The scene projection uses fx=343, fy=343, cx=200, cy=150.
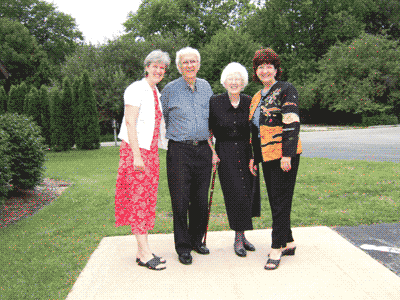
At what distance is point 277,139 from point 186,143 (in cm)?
82

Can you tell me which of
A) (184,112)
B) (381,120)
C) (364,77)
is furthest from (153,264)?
(364,77)

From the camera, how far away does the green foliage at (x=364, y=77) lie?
2612cm

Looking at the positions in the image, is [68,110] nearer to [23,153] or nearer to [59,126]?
[59,126]

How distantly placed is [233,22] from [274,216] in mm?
36997

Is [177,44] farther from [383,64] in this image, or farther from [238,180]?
[238,180]

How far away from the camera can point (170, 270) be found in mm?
3061

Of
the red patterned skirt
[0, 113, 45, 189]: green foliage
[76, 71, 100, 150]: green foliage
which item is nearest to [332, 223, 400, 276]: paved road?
the red patterned skirt

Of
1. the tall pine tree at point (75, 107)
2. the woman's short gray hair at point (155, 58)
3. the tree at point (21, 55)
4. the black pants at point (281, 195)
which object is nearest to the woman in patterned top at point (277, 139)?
the black pants at point (281, 195)

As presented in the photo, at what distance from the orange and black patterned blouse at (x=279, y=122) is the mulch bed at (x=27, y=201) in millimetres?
3848

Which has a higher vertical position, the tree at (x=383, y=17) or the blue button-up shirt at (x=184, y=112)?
the tree at (x=383, y=17)

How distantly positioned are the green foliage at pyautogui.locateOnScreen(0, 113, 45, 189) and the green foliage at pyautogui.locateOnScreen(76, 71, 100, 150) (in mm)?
9947

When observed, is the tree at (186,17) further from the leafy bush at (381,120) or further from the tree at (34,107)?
the tree at (34,107)

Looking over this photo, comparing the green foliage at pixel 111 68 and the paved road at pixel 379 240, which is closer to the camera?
the paved road at pixel 379 240

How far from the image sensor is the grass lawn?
306 centimetres
